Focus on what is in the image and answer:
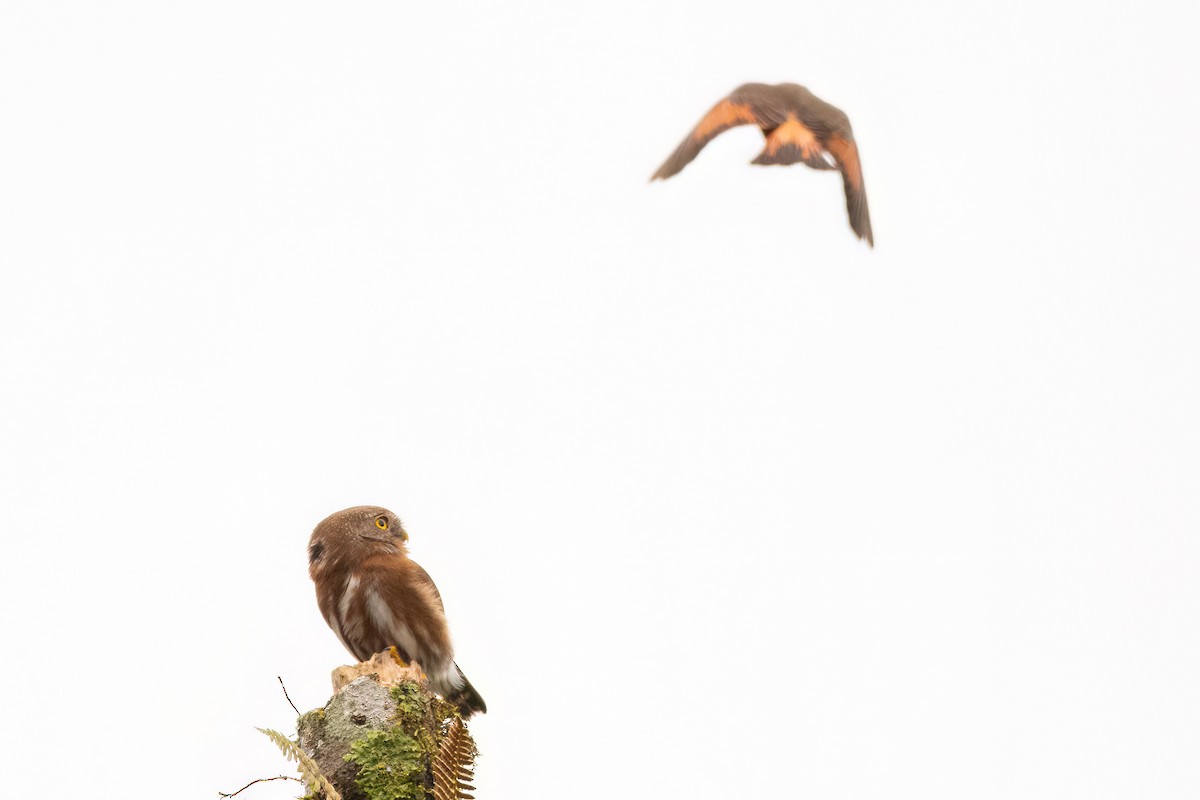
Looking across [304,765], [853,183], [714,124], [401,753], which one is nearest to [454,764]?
[401,753]

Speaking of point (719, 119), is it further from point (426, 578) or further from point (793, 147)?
point (426, 578)

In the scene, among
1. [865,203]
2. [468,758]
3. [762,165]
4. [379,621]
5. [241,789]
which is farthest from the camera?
[865,203]

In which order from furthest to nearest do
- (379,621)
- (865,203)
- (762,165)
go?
(865,203)
(762,165)
(379,621)

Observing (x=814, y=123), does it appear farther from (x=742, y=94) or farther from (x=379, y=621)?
(x=379, y=621)

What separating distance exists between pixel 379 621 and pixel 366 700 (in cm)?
107

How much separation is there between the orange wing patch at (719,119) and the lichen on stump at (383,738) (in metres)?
3.32

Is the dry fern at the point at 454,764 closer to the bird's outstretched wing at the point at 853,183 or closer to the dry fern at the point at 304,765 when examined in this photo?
the dry fern at the point at 304,765

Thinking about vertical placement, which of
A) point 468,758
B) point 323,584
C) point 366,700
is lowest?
point 468,758

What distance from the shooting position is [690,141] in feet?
21.2

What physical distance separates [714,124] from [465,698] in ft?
10.7

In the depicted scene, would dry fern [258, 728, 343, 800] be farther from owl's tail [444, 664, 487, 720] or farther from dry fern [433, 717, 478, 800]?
owl's tail [444, 664, 487, 720]

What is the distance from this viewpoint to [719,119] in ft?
21.4

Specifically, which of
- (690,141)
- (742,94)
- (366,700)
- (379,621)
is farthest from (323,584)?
(742,94)

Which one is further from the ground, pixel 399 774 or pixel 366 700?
pixel 366 700
